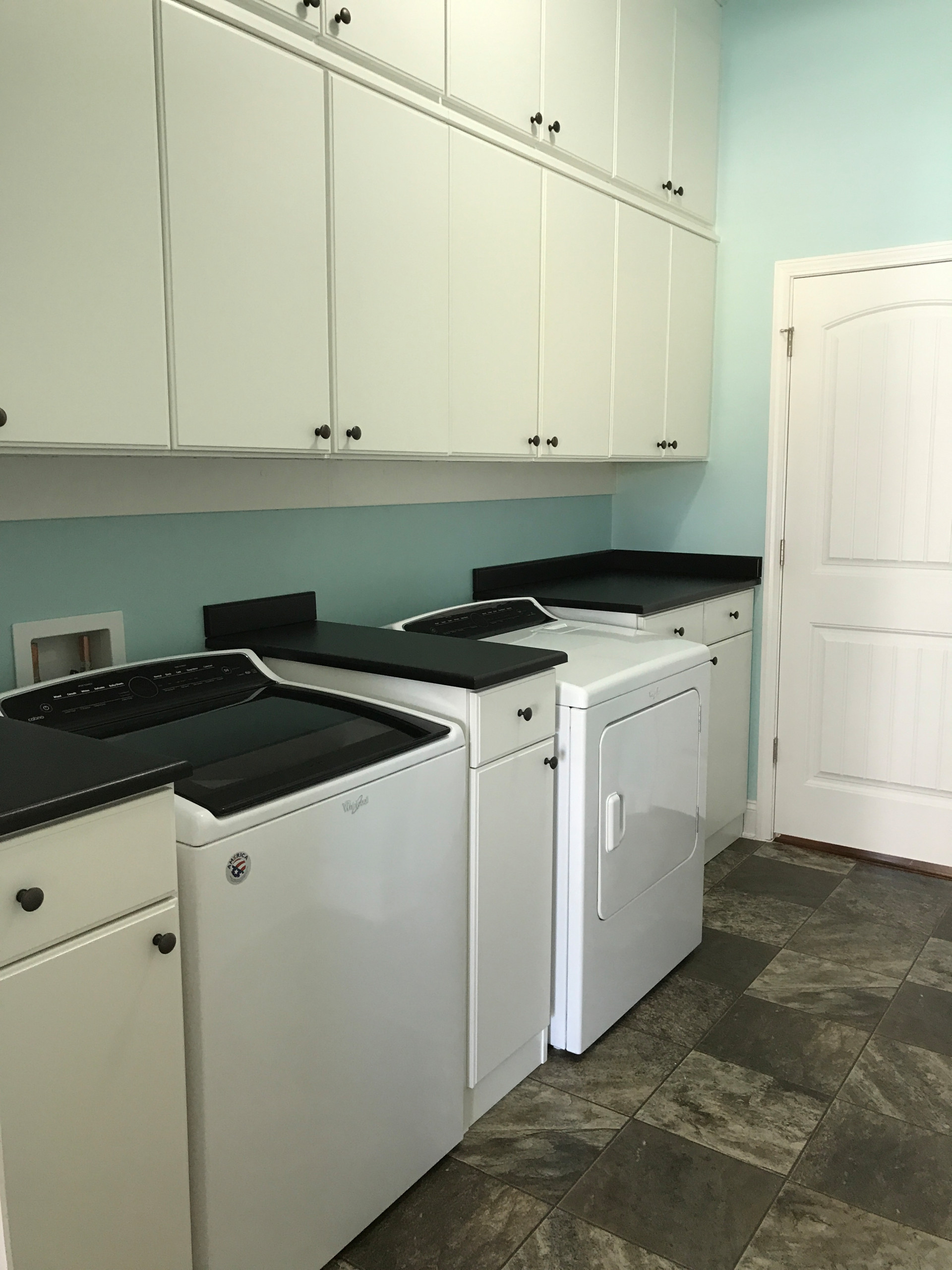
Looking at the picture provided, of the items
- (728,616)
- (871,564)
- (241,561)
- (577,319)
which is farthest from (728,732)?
(241,561)

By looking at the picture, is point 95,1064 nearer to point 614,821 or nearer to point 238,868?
point 238,868

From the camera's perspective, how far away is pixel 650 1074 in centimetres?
231

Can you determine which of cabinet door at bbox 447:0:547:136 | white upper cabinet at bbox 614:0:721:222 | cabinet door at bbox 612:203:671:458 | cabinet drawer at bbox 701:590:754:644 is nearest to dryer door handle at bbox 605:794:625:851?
cabinet drawer at bbox 701:590:754:644

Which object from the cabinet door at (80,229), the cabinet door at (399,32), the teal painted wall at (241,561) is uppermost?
the cabinet door at (399,32)

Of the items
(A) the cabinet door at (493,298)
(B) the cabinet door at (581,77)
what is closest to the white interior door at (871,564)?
(B) the cabinet door at (581,77)

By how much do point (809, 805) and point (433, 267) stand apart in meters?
2.34

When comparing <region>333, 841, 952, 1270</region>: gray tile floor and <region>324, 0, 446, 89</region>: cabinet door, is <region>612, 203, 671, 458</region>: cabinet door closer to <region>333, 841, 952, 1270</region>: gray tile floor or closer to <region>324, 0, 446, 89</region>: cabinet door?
<region>324, 0, 446, 89</region>: cabinet door

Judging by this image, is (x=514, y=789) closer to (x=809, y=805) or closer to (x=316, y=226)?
(x=316, y=226)

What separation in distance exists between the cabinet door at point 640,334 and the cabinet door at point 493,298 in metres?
0.47

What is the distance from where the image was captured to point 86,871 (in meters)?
1.25

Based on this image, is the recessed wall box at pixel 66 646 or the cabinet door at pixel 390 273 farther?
the cabinet door at pixel 390 273

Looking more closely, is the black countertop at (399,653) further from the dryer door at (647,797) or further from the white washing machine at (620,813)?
the dryer door at (647,797)

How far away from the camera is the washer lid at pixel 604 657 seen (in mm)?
2252

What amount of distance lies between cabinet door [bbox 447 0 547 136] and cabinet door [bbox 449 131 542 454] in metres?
0.10
